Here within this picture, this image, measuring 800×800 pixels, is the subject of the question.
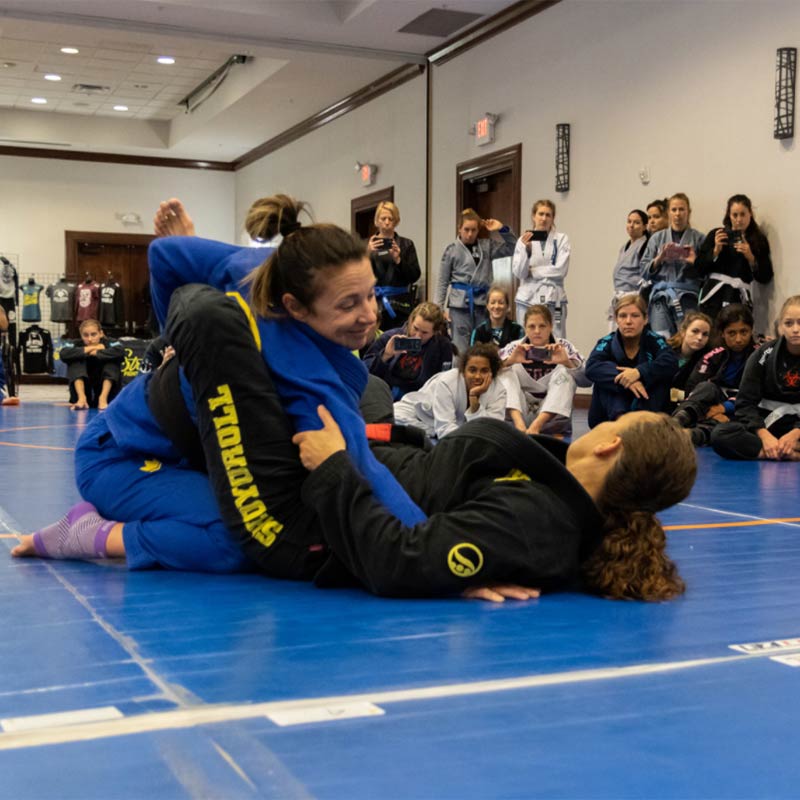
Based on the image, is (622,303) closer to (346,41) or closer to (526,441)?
(526,441)

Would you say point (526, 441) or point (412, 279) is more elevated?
point (412, 279)

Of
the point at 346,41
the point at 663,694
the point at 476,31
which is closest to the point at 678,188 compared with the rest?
the point at 476,31

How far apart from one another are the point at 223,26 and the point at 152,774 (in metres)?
10.3

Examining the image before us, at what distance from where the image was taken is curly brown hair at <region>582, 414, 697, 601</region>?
1.82 meters

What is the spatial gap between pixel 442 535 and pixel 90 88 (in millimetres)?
13757

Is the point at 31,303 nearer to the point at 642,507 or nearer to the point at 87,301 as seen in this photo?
the point at 87,301

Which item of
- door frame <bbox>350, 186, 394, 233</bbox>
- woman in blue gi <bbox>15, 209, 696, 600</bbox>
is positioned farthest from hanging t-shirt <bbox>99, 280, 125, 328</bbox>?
woman in blue gi <bbox>15, 209, 696, 600</bbox>

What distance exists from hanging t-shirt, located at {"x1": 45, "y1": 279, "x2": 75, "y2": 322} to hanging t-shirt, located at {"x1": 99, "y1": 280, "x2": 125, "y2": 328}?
1.57 ft

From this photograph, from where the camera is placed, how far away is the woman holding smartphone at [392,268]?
320 inches

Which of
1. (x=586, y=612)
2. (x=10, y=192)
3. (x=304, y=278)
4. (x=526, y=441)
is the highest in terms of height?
(x=10, y=192)

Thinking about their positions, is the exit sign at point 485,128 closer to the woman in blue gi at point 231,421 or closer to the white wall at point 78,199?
the white wall at point 78,199

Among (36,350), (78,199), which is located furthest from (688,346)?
(78,199)

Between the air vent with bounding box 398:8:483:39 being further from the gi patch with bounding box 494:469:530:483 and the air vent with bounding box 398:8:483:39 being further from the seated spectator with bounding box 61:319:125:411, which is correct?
the gi patch with bounding box 494:469:530:483

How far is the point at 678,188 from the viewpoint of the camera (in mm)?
8016
